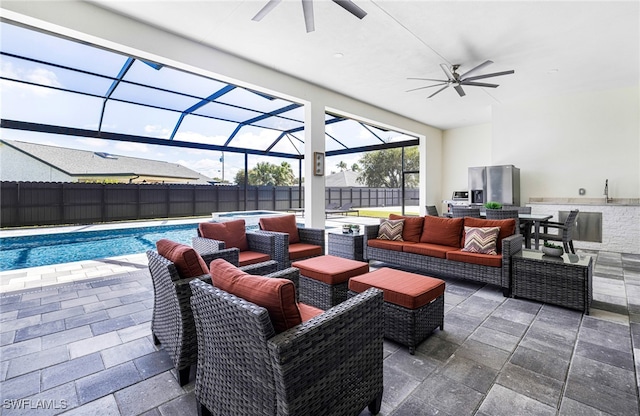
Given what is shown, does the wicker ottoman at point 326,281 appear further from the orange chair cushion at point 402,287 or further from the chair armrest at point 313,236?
the chair armrest at point 313,236

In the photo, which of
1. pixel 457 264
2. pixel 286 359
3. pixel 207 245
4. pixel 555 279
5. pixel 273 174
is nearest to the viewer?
pixel 286 359

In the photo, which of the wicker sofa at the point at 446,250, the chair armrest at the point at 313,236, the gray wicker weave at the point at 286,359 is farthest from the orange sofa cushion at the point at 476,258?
the gray wicker weave at the point at 286,359

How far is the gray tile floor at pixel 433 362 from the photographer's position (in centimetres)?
164

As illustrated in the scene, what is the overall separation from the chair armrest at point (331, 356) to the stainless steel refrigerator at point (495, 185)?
6413 mm

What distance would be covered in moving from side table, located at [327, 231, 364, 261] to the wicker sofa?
0.10 metres

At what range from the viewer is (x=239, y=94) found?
20.4 feet

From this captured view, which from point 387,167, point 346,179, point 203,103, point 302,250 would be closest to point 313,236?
point 302,250

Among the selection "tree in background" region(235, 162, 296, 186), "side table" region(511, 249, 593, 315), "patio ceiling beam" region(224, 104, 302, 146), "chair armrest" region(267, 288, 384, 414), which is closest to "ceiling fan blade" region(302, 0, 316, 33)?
"chair armrest" region(267, 288, 384, 414)

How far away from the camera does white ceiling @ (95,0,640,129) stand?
3.35m

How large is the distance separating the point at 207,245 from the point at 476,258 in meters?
3.10

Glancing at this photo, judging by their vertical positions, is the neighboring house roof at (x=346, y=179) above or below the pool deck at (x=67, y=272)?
above

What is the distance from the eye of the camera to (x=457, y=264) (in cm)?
360

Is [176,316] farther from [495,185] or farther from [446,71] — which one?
[495,185]

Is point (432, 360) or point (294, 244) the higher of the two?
point (294, 244)
